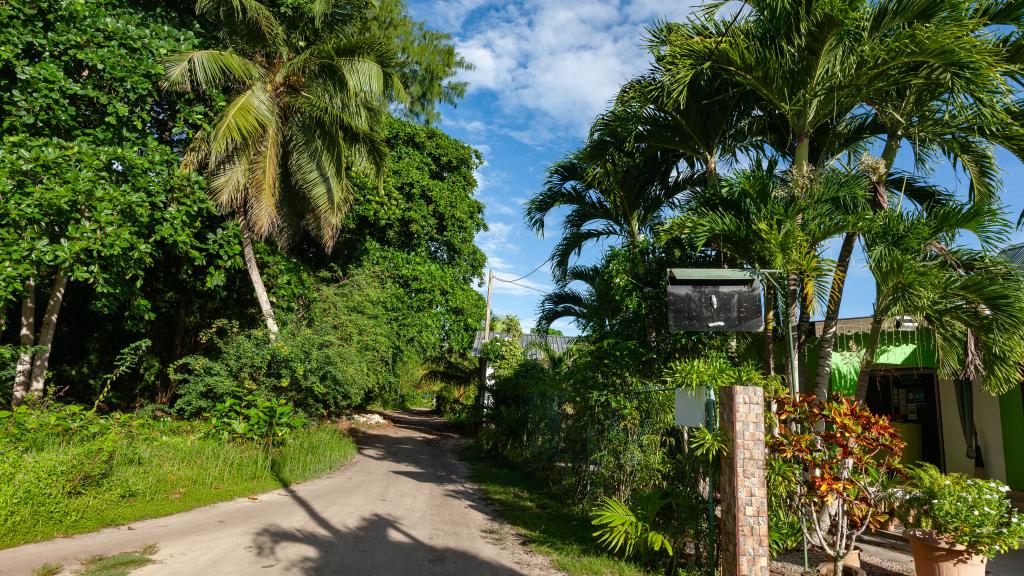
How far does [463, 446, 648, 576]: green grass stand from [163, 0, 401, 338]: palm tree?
227 inches

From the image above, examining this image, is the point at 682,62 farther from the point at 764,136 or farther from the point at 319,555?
the point at 319,555

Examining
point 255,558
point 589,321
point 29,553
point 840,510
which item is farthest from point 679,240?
point 29,553

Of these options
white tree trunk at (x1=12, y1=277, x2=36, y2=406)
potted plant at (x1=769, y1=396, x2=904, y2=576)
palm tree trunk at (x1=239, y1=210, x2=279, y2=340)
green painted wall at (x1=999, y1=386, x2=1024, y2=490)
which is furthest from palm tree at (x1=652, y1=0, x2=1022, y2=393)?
white tree trunk at (x1=12, y1=277, x2=36, y2=406)

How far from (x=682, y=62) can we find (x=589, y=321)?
352cm

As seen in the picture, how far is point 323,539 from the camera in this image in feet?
19.4

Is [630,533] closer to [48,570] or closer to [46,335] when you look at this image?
[48,570]

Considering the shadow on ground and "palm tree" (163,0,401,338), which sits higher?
"palm tree" (163,0,401,338)

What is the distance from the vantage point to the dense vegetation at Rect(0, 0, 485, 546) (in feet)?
23.5

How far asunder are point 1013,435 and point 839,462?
5878 millimetres

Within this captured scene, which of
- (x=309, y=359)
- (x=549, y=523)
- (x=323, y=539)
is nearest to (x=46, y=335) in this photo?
(x=309, y=359)

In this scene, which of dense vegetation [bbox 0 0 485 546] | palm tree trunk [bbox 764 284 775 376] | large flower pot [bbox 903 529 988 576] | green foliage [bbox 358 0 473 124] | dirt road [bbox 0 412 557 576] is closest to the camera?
large flower pot [bbox 903 529 988 576]

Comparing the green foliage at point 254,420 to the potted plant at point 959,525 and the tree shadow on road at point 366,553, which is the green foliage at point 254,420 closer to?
the tree shadow on road at point 366,553

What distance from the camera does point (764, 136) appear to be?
763cm

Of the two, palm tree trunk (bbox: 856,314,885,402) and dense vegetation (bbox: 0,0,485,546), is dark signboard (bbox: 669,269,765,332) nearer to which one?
palm tree trunk (bbox: 856,314,885,402)
